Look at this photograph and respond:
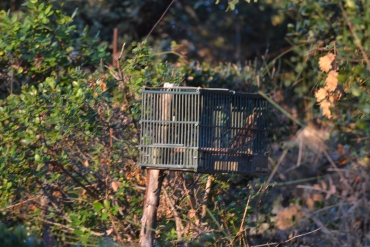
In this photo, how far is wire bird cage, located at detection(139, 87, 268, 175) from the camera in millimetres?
4109

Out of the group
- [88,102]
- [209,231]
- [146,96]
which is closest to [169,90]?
[146,96]

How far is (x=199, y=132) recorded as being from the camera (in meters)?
4.11

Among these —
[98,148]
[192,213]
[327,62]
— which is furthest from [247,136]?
[98,148]

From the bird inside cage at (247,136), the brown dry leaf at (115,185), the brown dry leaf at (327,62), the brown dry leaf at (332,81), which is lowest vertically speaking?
the brown dry leaf at (115,185)

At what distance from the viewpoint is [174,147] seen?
4117 millimetres

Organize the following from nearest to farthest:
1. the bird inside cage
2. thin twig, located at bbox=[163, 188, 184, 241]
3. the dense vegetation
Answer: the bird inside cage
the dense vegetation
thin twig, located at bbox=[163, 188, 184, 241]

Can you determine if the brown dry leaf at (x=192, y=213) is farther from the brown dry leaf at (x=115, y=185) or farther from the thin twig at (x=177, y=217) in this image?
the brown dry leaf at (x=115, y=185)

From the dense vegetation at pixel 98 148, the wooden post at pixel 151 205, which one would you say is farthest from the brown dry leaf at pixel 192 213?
the wooden post at pixel 151 205

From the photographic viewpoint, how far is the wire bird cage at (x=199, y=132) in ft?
13.5

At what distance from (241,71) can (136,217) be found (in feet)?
11.8

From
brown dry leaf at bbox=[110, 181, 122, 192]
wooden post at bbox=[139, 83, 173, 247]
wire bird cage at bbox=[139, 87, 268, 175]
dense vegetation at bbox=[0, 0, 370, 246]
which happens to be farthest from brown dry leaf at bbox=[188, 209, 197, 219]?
wire bird cage at bbox=[139, 87, 268, 175]

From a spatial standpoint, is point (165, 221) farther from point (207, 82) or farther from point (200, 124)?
point (207, 82)

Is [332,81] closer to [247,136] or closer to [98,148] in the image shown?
[247,136]

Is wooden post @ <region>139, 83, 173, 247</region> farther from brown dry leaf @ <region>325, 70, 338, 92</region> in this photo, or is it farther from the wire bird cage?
brown dry leaf @ <region>325, 70, 338, 92</region>
